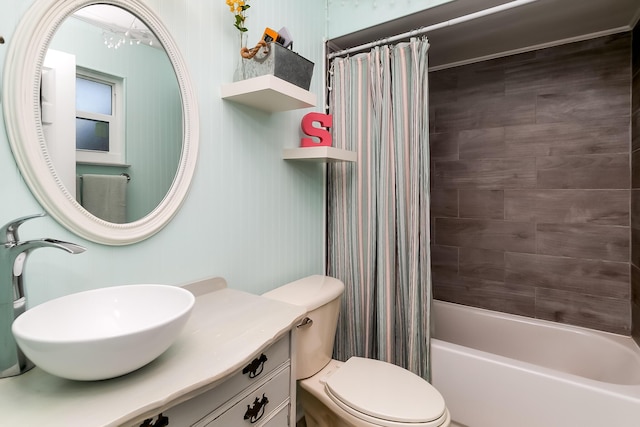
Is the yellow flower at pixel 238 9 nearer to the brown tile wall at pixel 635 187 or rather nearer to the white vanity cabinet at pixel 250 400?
the white vanity cabinet at pixel 250 400

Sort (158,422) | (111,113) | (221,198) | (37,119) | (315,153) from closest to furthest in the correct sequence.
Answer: (158,422) < (37,119) < (111,113) < (221,198) < (315,153)

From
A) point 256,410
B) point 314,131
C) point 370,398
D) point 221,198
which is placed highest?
point 314,131

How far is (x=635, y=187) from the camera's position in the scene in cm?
181

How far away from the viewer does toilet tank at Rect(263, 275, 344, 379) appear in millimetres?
1401

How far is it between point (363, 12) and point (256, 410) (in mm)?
2036

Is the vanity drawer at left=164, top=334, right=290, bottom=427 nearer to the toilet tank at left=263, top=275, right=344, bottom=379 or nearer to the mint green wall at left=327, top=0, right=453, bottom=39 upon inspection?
the toilet tank at left=263, top=275, right=344, bottom=379

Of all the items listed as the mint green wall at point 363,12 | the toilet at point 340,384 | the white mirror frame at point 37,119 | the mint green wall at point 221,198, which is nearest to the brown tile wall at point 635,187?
the mint green wall at point 363,12

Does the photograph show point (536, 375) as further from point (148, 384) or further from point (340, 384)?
point (148, 384)

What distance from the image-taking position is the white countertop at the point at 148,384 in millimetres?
583

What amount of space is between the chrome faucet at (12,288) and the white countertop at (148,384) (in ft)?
0.11

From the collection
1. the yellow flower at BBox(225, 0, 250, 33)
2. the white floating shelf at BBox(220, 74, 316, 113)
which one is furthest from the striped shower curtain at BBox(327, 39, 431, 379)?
the yellow flower at BBox(225, 0, 250, 33)

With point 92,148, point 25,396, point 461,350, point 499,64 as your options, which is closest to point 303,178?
point 92,148

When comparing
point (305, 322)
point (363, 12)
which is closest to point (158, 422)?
point (305, 322)

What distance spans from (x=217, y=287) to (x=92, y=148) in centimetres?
67
